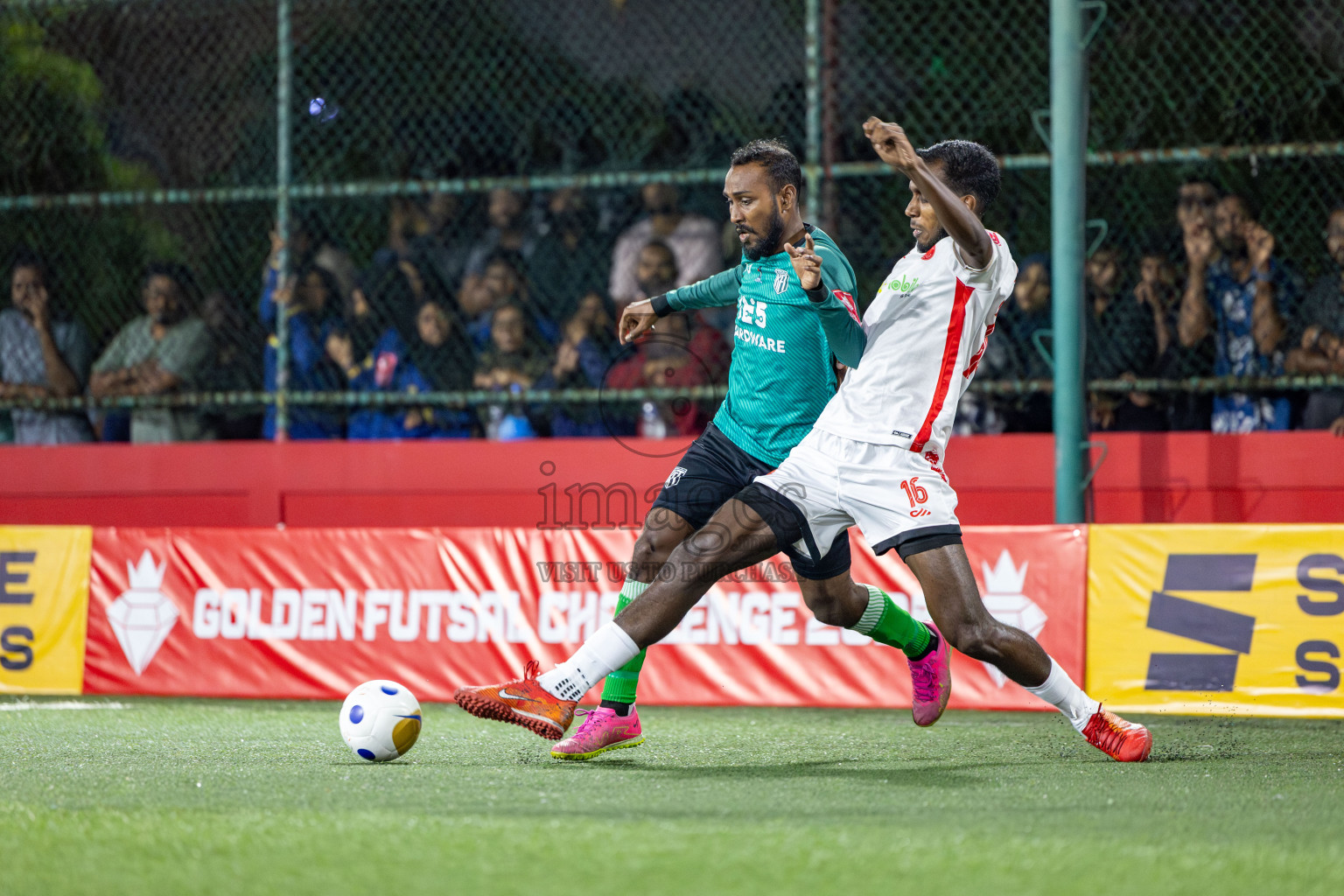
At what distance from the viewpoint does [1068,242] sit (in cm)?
813

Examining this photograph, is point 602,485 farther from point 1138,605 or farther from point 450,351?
point 1138,605

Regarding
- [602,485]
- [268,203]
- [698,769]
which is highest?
[268,203]

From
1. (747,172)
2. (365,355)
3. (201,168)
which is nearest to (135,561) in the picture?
(365,355)

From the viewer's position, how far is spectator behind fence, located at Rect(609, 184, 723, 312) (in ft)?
31.3

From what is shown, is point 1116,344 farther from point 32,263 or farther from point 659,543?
point 32,263

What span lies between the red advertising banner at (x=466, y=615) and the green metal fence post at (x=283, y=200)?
1.37 m

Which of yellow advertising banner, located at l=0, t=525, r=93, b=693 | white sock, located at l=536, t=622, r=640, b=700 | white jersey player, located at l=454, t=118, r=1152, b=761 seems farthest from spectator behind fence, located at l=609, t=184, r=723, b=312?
white sock, located at l=536, t=622, r=640, b=700

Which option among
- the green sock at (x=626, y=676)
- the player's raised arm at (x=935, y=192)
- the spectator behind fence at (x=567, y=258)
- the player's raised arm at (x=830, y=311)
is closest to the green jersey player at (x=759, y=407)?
the green sock at (x=626, y=676)

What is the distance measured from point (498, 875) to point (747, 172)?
3047 mm

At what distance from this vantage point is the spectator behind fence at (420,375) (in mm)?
9883

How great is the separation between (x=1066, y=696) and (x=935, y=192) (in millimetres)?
1894

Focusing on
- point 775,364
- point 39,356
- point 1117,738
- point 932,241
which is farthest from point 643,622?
point 39,356

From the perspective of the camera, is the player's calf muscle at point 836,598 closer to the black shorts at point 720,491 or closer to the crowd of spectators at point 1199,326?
the black shorts at point 720,491

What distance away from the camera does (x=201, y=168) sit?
11227 millimetres
